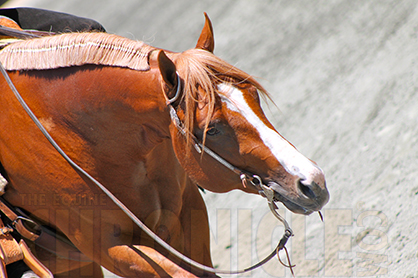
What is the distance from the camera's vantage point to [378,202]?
282 centimetres

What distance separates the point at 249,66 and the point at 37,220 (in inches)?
166

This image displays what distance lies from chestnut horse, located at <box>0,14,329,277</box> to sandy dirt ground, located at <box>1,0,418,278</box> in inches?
11.3

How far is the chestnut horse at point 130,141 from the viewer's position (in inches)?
52.0

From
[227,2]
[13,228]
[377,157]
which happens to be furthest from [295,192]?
[227,2]

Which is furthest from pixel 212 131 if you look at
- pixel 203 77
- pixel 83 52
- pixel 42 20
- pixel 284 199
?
pixel 42 20

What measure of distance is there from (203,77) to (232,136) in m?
0.21

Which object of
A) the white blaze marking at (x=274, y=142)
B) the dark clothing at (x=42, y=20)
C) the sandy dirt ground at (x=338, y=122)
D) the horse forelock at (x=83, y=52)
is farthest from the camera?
the sandy dirt ground at (x=338, y=122)

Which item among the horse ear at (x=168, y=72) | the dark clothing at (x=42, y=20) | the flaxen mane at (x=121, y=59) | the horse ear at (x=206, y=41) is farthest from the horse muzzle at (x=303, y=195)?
the dark clothing at (x=42, y=20)

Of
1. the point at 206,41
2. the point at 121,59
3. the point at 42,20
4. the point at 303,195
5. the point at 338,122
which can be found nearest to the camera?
the point at 303,195

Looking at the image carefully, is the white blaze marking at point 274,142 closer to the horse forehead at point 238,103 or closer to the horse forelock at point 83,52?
the horse forehead at point 238,103

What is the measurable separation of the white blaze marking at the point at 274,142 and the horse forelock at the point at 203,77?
1.6 inches

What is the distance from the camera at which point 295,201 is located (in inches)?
51.3

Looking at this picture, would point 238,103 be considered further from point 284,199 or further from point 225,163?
point 284,199

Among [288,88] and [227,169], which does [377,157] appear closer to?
[288,88]
